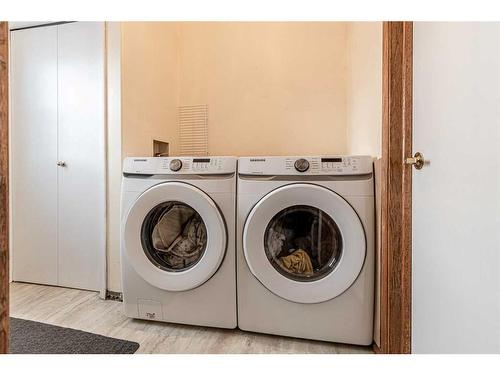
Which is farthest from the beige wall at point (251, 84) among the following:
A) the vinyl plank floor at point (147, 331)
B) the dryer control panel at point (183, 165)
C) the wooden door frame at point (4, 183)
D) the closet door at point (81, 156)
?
the wooden door frame at point (4, 183)

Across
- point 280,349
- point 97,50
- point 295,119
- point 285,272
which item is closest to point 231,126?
point 295,119

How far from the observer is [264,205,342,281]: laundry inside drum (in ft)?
4.25

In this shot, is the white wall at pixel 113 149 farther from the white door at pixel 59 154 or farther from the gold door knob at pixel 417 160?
the gold door knob at pixel 417 160

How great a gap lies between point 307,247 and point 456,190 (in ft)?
2.35

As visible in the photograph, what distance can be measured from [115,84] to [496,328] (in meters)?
1.98

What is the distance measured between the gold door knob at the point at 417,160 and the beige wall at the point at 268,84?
3.73 feet

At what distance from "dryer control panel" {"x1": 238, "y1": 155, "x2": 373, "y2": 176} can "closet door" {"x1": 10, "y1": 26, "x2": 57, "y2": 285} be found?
59.2 inches

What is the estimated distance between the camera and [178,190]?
1357 millimetres

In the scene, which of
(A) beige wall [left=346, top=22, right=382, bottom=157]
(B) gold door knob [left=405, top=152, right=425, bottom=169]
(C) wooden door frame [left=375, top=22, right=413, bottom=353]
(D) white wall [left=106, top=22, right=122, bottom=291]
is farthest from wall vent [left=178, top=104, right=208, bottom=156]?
(B) gold door knob [left=405, top=152, right=425, bottom=169]

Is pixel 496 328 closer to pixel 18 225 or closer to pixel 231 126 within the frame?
pixel 231 126

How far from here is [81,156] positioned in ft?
6.10

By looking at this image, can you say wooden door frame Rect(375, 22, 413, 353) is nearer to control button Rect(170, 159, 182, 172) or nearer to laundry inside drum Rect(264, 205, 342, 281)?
laundry inside drum Rect(264, 205, 342, 281)

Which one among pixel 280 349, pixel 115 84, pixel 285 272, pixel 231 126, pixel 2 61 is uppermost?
pixel 115 84

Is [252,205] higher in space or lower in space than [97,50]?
lower
